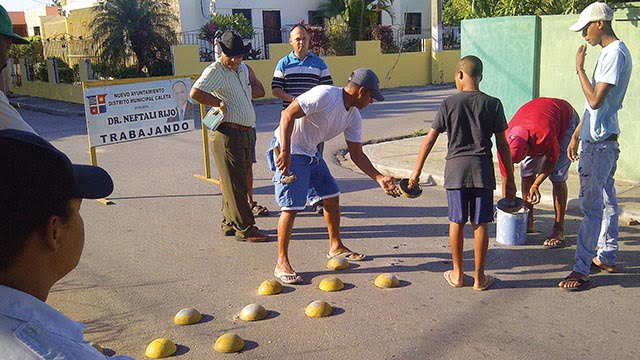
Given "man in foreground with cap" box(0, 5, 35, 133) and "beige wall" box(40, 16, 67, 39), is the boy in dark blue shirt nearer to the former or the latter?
"man in foreground with cap" box(0, 5, 35, 133)

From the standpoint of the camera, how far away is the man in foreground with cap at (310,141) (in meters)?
4.78

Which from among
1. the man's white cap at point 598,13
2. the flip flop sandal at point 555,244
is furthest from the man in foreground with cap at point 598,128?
the flip flop sandal at point 555,244

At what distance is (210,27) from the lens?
21641 millimetres

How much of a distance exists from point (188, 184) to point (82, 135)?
6.54 metres

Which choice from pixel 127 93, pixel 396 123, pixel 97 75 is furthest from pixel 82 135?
pixel 97 75

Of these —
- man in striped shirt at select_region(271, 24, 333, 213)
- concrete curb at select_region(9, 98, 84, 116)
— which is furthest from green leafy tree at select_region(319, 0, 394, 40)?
man in striped shirt at select_region(271, 24, 333, 213)

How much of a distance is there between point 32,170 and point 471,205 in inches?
153

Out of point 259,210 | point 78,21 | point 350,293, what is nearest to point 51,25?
point 78,21

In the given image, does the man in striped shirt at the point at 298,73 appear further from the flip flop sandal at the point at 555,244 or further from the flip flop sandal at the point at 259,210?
the flip flop sandal at the point at 555,244

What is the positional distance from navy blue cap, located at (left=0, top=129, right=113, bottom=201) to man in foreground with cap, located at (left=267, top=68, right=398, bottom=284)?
11.4 feet

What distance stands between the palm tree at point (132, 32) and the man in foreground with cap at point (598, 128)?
62.6 feet

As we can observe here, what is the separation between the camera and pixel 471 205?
4715mm

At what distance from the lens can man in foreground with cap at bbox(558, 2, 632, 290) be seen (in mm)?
4383

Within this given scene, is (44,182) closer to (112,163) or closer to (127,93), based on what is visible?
(127,93)
